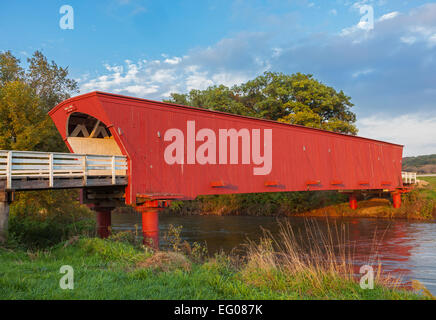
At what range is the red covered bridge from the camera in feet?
36.9

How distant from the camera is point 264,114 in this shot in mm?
31984

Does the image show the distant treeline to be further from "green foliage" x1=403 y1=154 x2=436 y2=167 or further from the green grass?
the green grass

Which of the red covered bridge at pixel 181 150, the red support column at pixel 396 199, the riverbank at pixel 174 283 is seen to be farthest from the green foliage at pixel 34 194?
the red support column at pixel 396 199

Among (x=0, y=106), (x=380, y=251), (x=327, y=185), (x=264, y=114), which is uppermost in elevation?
(x=264, y=114)

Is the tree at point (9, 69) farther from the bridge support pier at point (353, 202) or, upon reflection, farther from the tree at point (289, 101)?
the bridge support pier at point (353, 202)

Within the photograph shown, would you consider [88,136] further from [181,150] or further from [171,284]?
Result: [171,284]

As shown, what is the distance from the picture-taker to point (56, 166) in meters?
9.46

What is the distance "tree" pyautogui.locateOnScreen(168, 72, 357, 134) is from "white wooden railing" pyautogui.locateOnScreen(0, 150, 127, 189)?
67.2 feet

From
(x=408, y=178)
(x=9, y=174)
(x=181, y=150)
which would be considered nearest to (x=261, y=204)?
(x=408, y=178)

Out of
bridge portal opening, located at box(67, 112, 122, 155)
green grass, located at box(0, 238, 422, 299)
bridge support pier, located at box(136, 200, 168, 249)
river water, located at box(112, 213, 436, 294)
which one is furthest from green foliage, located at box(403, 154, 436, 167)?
green grass, located at box(0, 238, 422, 299)

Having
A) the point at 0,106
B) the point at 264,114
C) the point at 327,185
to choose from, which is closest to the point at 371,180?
the point at 327,185
